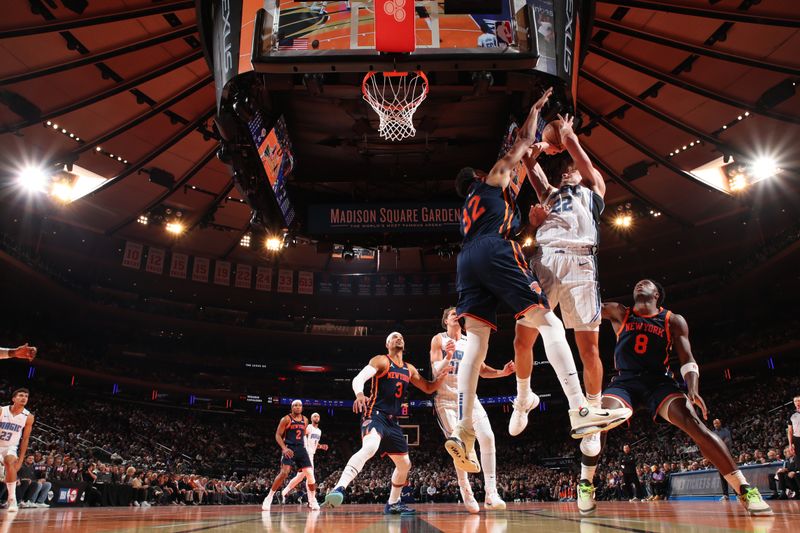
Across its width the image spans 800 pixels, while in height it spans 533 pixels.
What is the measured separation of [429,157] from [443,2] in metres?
4.73

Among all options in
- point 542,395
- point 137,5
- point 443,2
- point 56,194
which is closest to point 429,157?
point 443,2

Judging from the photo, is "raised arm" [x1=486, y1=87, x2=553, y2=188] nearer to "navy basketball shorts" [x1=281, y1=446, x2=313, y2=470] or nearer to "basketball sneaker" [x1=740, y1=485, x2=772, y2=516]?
"basketball sneaker" [x1=740, y1=485, x2=772, y2=516]

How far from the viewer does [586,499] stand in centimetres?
476

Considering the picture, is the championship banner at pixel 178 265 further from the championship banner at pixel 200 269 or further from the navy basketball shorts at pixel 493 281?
the navy basketball shorts at pixel 493 281

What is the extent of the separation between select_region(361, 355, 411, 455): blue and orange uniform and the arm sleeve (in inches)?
11.5

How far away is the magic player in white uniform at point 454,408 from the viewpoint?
6.68 m

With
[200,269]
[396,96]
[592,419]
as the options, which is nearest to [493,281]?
[592,419]

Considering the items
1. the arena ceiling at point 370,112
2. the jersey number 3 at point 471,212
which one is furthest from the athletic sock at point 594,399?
the arena ceiling at point 370,112

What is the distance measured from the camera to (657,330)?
511 cm

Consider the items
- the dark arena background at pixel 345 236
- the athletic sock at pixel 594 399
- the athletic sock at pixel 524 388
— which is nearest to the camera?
the athletic sock at pixel 594 399

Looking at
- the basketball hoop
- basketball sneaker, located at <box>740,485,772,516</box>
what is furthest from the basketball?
the basketball hoop

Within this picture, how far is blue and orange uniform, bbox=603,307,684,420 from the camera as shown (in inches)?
196

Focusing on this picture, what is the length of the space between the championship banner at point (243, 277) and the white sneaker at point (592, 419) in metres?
28.4

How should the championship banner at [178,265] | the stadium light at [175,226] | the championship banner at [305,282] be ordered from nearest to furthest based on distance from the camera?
the stadium light at [175,226], the championship banner at [178,265], the championship banner at [305,282]
